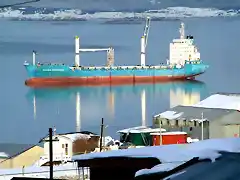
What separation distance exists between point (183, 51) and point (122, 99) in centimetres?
451

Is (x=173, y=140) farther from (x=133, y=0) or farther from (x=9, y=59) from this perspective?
(x=133, y=0)

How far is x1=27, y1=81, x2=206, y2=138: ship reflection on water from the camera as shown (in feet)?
23.9

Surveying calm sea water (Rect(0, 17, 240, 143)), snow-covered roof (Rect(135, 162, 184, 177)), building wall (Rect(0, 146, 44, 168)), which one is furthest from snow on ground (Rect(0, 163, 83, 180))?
calm sea water (Rect(0, 17, 240, 143))

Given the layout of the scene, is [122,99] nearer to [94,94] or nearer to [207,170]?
[94,94]

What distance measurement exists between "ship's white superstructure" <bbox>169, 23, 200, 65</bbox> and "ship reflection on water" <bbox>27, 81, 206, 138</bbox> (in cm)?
97

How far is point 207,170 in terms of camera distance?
0.70 m

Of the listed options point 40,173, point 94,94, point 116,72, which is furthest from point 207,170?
point 116,72

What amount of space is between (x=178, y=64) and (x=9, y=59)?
4440 millimetres

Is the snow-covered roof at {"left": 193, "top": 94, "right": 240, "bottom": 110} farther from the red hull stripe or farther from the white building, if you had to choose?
the red hull stripe

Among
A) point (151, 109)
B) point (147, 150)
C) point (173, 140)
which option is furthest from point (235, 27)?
point (147, 150)

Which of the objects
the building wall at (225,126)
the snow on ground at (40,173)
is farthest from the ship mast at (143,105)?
the snow on ground at (40,173)

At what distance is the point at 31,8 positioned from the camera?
122 feet

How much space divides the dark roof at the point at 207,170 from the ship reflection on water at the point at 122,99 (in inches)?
210

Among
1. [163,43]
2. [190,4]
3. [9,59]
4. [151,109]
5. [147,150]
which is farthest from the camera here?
[190,4]
